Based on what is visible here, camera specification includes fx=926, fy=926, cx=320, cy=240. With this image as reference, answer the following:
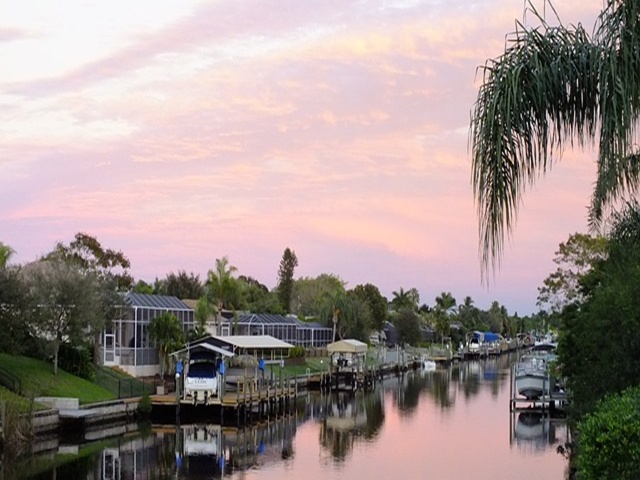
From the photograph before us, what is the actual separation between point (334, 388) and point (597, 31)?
71.3 metres

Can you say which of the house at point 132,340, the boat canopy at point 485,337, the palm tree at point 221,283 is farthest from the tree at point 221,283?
the boat canopy at point 485,337

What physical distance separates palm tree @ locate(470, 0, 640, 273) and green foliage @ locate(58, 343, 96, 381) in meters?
43.5

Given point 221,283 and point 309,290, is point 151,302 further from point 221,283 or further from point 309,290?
point 309,290

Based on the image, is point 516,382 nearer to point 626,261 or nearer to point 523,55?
point 626,261

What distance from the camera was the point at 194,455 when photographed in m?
39.8

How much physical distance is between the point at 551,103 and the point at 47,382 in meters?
40.3

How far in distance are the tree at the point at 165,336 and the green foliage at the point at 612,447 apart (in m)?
50.1

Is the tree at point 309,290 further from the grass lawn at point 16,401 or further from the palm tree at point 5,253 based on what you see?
the grass lawn at point 16,401

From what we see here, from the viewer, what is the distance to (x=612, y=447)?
10711 millimetres

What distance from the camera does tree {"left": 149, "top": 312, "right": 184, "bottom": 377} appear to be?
195 feet

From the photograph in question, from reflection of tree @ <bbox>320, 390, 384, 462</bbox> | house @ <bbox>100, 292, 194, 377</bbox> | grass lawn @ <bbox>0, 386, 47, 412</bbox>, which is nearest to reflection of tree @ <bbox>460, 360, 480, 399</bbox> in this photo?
reflection of tree @ <bbox>320, 390, 384, 462</bbox>

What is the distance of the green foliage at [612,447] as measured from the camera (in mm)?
10500

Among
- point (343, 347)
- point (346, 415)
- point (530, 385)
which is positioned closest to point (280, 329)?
point (343, 347)

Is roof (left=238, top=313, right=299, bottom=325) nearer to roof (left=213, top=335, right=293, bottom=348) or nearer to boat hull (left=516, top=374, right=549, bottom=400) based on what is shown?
roof (left=213, top=335, right=293, bottom=348)
